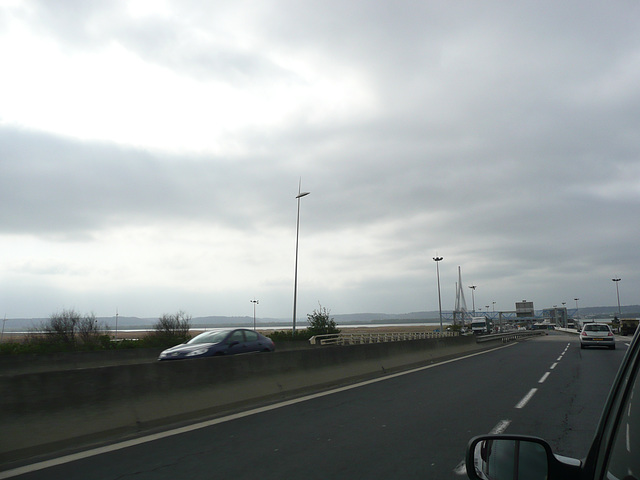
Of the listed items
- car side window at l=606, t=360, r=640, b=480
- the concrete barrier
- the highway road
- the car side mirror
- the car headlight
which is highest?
car side window at l=606, t=360, r=640, b=480

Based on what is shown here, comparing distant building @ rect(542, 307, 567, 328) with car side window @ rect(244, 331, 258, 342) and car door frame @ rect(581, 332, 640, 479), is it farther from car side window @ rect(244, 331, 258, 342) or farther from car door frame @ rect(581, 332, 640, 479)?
→ car door frame @ rect(581, 332, 640, 479)

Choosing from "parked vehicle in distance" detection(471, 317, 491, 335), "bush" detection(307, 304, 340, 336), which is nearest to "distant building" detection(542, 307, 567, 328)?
"parked vehicle in distance" detection(471, 317, 491, 335)

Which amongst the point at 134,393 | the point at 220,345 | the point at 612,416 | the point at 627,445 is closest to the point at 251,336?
the point at 220,345

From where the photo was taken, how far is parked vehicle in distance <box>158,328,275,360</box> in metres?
14.7

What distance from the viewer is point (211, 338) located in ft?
52.9

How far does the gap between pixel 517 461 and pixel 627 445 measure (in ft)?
1.59

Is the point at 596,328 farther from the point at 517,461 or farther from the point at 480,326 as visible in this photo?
the point at 480,326

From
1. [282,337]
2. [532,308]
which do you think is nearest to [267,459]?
[282,337]

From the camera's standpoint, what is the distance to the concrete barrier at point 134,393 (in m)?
6.50

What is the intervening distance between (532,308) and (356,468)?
13577cm

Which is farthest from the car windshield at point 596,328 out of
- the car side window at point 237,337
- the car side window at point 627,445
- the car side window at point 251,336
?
the car side window at point 627,445

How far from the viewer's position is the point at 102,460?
6199mm

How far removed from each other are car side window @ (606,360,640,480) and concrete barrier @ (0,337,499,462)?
651 cm

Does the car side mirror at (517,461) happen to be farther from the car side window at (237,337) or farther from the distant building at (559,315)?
the distant building at (559,315)
